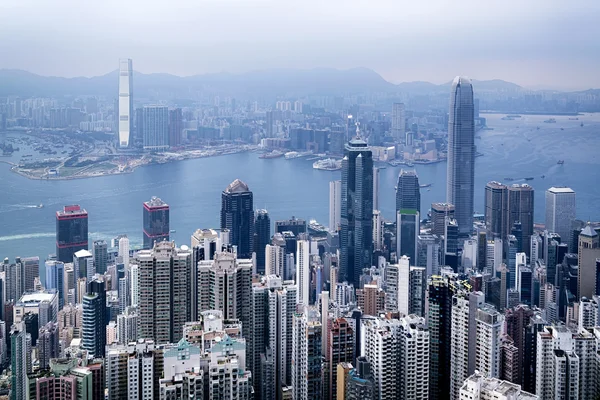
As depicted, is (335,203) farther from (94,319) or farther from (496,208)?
(94,319)

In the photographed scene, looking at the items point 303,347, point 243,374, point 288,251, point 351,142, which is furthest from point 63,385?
point 351,142

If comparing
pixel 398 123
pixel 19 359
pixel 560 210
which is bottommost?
pixel 19 359

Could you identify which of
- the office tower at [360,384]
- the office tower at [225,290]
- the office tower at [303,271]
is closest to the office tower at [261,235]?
the office tower at [303,271]

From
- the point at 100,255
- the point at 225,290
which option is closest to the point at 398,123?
the point at 100,255

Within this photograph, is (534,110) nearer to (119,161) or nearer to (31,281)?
(119,161)

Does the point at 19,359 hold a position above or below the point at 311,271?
below

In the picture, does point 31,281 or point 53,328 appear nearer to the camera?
point 53,328

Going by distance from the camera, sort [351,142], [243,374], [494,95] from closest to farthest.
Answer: [243,374], [494,95], [351,142]

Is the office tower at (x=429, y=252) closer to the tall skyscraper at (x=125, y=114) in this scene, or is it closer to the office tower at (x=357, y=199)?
the office tower at (x=357, y=199)
